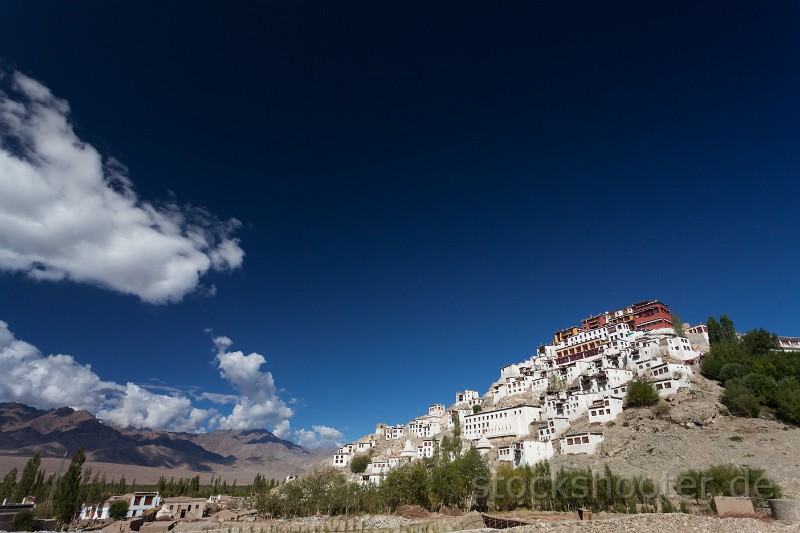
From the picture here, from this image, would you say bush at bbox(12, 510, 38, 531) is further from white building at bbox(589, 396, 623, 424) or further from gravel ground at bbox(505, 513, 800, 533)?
white building at bbox(589, 396, 623, 424)

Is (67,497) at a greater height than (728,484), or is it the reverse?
(728,484)

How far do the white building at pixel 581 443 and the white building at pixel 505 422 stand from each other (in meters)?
16.7

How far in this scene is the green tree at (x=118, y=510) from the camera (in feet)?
255

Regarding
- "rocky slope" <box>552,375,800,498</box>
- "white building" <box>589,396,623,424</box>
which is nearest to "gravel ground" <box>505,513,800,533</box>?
"rocky slope" <box>552,375,800,498</box>

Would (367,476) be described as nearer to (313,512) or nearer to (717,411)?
(313,512)

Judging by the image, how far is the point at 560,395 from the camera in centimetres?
8231

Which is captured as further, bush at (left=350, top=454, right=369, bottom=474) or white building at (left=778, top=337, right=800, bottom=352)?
bush at (left=350, top=454, right=369, bottom=474)

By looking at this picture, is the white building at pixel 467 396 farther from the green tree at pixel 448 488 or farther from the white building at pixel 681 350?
the green tree at pixel 448 488

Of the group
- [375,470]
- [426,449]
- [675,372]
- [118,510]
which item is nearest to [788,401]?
[675,372]

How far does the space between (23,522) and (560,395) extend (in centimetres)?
8196

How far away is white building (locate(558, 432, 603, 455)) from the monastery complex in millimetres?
134

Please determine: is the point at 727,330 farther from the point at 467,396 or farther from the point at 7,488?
the point at 7,488

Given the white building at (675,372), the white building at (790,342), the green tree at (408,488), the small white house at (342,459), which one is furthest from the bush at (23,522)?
the white building at (790,342)

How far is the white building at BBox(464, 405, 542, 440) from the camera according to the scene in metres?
84.3
